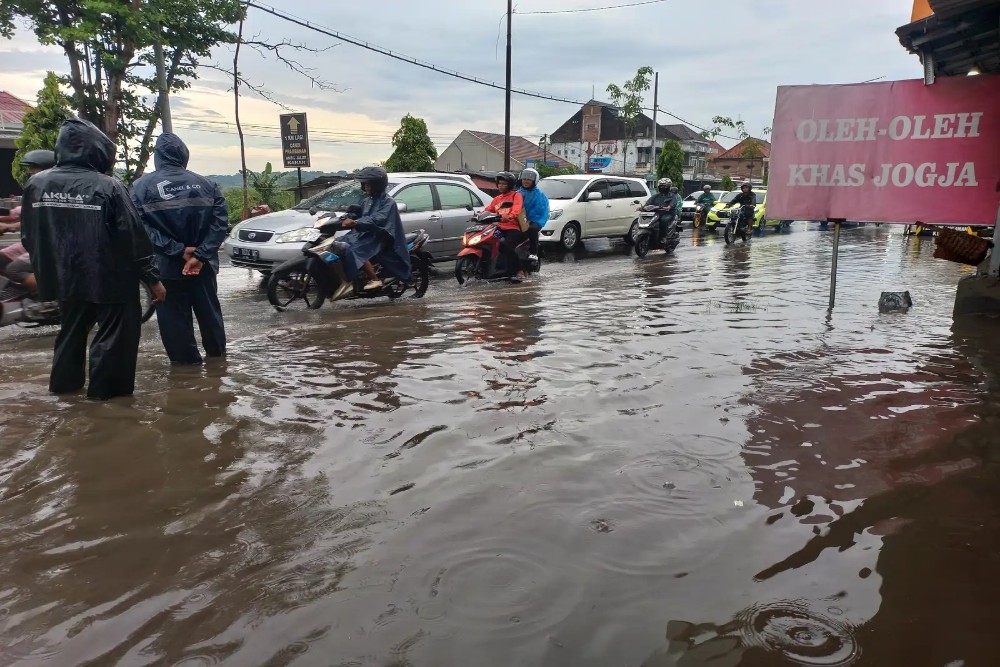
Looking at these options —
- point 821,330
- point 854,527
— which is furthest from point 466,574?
point 821,330

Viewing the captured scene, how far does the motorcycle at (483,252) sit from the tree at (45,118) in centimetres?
1146

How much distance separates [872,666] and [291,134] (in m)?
20.7

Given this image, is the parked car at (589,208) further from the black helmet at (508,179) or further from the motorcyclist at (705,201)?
the motorcyclist at (705,201)

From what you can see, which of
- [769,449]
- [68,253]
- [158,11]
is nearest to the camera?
[769,449]

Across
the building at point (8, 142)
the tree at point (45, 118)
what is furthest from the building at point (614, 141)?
the tree at point (45, 118)

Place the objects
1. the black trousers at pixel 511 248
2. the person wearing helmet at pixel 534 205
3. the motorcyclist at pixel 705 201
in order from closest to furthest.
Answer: the black trousers at pixel 511 248 < the person wearing helmet at pixel 534 205 < the motorcyclist at pixel 705 201

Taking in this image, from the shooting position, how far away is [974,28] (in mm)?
6344

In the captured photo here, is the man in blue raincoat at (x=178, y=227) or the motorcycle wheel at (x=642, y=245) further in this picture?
the motorcycle wheel at (x=642, y=245)

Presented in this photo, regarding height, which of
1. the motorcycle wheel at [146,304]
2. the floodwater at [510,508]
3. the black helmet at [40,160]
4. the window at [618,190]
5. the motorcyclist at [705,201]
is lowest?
the floodwater at [510,508]

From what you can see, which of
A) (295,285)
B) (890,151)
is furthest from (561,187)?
(890,151)

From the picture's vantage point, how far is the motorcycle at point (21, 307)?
621cm

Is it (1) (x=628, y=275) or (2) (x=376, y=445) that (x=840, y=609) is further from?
(1) (x=628, y=275)

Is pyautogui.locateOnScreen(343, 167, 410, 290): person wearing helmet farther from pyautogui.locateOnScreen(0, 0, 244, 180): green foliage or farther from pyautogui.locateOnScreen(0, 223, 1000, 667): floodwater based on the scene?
pyautogui.locateOnScreen(0, 0, 244, 180): green foliage

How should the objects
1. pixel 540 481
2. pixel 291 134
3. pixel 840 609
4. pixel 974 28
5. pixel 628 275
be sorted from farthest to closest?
pixel 291 134 → pixel 628 275 → pixel 974 28 → pixel 540 481 → pixel 840 609
